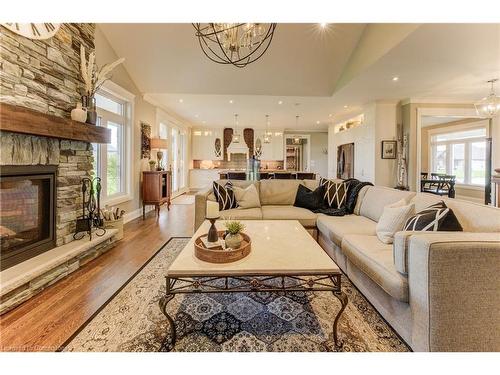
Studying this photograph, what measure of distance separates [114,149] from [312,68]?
423 cm

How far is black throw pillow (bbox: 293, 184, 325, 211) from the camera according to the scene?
11.6ft

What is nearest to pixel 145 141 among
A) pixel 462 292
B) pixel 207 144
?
pixel 207 144

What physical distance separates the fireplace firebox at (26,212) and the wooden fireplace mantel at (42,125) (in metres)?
0.36

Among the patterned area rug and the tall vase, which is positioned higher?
the tall vase

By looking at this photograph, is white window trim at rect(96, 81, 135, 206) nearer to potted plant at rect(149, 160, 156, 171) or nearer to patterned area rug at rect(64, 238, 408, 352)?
potted plant at rect(149, 160, 156, 171)

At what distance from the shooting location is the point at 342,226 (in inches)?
103

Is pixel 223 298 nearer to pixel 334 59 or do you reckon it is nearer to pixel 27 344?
pixel 27 344

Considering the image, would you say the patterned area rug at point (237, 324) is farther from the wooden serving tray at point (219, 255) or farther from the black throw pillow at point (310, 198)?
the black throw pillow at point (310, 198)

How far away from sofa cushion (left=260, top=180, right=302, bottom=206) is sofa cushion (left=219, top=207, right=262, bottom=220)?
0.47 m

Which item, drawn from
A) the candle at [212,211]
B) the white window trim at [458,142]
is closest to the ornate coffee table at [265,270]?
the candle at [212,211]

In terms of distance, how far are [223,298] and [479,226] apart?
200cm

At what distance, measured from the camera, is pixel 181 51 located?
4.39 meters

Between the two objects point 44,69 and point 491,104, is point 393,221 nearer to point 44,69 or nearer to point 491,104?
point 44,69

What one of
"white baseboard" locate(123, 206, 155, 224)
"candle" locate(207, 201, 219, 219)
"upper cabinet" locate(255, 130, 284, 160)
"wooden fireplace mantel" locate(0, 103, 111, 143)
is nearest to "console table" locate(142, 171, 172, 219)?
"white baseboard" locate(123, 206, 155, 224)
